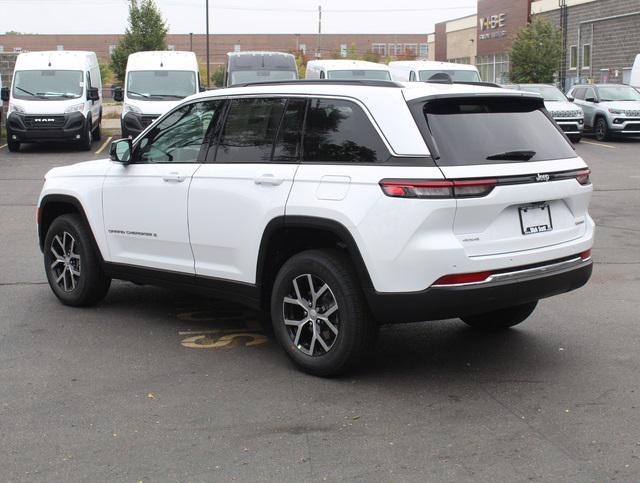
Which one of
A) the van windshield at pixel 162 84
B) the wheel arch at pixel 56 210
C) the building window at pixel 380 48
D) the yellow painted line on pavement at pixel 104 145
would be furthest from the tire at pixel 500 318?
the building window at pixel 380 48

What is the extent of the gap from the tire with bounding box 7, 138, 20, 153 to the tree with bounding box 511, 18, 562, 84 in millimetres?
26101

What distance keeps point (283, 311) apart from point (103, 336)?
5.29ft

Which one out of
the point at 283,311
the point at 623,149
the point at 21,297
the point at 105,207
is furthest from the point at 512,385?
the point at 623,149

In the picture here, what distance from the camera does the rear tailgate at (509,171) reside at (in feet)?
16.8

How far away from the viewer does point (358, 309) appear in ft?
17.4

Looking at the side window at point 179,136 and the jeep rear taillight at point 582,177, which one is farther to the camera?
the side window at point 179,136

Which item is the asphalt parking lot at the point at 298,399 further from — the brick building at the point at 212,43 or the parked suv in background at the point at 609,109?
the brick building at the point at 212,43

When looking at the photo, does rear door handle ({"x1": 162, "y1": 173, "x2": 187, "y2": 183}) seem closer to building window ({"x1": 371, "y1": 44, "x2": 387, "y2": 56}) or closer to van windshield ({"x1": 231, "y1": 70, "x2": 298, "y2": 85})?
van windshield ({"x1": 231, "y1": 70, "x2": 298, "y2": 85})

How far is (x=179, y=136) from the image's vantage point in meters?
6.64

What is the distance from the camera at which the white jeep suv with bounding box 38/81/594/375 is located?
510 cm

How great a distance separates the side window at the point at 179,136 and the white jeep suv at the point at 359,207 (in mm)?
14

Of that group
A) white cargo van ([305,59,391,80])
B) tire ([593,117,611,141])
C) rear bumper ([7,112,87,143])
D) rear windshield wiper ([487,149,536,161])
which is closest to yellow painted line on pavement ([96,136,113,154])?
rear bumper ([7,112,87,143])

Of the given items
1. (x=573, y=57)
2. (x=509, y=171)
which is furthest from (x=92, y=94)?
(x=573, y=57)

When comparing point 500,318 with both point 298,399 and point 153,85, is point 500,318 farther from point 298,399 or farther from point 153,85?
point 153,85
